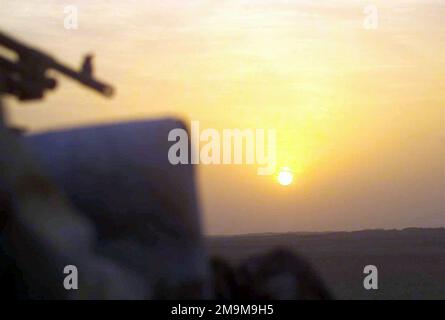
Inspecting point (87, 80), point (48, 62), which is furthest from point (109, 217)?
point (48, 62)

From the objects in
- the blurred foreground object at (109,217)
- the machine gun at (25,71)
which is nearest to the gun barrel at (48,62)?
the machine gun at (25,71)

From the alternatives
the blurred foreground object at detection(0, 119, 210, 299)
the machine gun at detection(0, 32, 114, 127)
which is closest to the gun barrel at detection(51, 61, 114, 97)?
the machine gun at detection(0, 32, 114, 127)

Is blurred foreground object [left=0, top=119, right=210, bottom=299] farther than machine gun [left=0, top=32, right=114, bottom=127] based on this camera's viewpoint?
Yes

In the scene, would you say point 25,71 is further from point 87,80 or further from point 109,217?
point 109,217

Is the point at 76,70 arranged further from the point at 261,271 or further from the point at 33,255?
the point at 261,271

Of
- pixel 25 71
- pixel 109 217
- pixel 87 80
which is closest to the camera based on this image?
pixel 25 71

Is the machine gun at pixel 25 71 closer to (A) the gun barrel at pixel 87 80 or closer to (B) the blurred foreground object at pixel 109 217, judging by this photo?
(A) the gun barrel at pixel 87 80

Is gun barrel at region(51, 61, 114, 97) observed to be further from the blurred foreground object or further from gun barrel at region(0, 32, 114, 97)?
the blurred foreground object

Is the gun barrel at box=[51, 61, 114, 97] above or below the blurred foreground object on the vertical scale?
above
